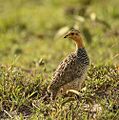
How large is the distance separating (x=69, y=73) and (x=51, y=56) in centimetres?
338

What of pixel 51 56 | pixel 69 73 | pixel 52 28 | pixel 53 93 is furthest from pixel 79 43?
pixel 52 28

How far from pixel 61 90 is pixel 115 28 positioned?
4.67 metres

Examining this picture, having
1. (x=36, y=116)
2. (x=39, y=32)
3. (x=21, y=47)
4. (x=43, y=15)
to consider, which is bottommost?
(x=36, y=116)

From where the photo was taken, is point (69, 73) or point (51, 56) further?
point (51, 56)

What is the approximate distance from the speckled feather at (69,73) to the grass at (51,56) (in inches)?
6.7

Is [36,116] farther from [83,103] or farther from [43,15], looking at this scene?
[43,15]

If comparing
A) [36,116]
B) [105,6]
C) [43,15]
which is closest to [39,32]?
[43,15]

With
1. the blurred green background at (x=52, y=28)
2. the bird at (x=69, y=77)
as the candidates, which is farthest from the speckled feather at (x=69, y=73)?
the blurred green background at (x=52, y=28)

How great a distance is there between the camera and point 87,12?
36.4ft

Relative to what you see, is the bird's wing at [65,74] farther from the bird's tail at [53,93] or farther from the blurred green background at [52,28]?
the blurred green background at [52,28]

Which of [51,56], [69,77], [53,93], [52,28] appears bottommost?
[53,93]

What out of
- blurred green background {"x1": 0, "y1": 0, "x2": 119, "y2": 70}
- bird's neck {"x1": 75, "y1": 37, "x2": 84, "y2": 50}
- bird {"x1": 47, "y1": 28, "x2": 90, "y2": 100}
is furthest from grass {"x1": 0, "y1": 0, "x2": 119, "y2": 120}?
bird's neck {"x1": 75, "y1": 37, "x2": 84, "y2": 50}

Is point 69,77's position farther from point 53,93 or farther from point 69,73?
point 53,93

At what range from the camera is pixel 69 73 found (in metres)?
6.11
